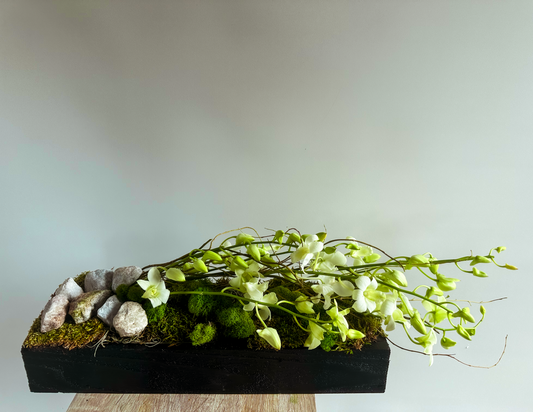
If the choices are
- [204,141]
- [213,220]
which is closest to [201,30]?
[204,141]

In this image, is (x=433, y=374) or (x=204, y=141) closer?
(x=204, y=141)

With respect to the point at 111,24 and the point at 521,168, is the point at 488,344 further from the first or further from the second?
the point at 111,24

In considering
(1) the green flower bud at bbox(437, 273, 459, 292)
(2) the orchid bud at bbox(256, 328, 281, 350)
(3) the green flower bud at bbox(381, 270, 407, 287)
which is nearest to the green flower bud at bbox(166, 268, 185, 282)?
(2) the orchid bud at bbox(256, 328, 281, 350)

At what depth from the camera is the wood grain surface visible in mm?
913

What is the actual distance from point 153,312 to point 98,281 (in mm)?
225

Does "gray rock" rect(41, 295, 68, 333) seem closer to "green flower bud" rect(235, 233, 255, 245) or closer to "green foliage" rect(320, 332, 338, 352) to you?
"green flower bud" rect(235, 233, 255, 245)

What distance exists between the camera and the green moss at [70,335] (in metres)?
0.73

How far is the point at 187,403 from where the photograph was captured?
933 millimetres

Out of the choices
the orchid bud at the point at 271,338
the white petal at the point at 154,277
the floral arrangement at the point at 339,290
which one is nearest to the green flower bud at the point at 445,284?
the floral arrangement at the point at 339,290

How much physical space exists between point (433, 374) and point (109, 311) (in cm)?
140

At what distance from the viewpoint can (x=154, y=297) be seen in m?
0.73

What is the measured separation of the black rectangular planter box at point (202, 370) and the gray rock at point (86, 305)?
7cm

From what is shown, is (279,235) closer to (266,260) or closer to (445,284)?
(266,260)

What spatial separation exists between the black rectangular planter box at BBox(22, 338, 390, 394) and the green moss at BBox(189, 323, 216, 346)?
1.0 inches
